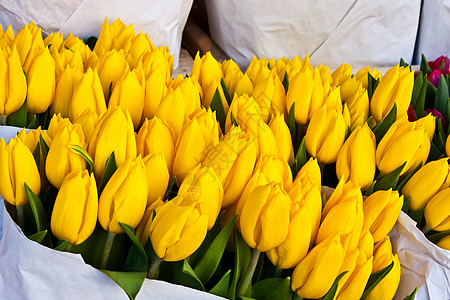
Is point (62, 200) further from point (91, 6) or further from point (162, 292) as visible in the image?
point (91, 6)

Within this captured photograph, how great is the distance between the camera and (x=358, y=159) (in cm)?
62

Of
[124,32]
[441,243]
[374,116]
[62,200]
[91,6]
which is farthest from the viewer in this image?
[91,6]

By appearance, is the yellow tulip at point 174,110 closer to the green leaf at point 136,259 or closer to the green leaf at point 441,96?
the green leaf at point 136,259

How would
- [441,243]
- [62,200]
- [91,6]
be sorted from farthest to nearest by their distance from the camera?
[91,6] → [441,243] → [62,200]

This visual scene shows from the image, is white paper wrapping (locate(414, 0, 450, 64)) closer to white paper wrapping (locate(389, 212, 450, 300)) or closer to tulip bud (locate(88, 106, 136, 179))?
white paper wrapping (locate(389, 212, 450, 300))

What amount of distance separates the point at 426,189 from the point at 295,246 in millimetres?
199

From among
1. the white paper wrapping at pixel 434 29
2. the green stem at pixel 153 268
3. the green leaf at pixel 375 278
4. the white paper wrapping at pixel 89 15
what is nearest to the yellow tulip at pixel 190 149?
the green stem at pixel 153 268

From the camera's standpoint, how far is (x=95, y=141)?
1.84ft

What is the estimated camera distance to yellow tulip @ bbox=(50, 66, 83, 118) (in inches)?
27.5

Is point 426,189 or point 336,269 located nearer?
point 336,269

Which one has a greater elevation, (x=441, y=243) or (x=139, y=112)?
(x=139, y=112)

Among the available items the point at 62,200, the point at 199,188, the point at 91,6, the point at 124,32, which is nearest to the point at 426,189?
the point at 199,188

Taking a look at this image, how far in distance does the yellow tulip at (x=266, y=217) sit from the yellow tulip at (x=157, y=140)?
0.12m

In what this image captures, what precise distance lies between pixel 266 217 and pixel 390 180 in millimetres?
204
